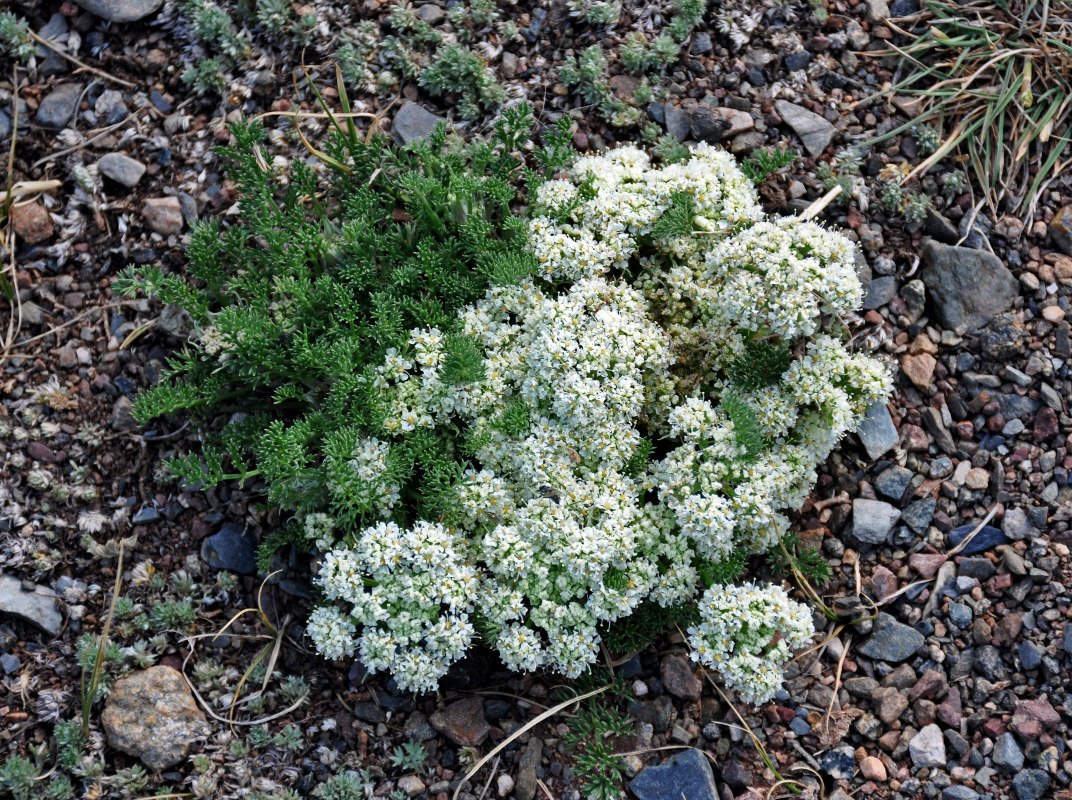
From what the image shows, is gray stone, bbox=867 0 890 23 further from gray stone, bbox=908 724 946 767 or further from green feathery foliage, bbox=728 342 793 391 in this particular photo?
gray stone, bbox=908 724 946 767

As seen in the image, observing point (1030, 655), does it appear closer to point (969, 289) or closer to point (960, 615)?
point (960, 615)

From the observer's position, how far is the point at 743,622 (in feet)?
13.7

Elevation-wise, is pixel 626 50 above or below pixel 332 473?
above

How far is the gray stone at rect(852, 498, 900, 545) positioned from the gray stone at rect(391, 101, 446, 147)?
3.49 m

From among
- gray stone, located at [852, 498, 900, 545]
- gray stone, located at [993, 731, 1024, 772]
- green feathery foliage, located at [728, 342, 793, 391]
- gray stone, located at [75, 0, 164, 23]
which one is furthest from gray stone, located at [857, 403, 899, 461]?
gray stone, located at [75, 0, 164, 23]

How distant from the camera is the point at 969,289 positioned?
5.51 metres

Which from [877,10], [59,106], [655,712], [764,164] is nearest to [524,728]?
[655,712]

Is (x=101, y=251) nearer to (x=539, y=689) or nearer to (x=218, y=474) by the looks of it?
(x=218, y=474)

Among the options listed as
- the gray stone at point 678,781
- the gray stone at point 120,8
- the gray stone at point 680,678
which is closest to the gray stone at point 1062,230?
the gray stone at point 680,678

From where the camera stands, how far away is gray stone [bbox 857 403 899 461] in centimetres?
523

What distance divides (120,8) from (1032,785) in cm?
701

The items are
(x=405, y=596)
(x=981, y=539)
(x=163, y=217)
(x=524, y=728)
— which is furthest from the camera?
(x=163, y=217)

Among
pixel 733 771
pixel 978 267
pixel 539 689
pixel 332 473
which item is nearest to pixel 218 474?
pixel 332 473

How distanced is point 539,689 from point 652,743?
643 millimetres
